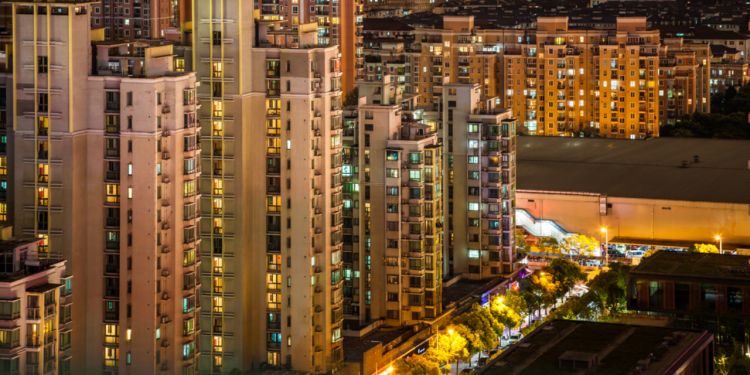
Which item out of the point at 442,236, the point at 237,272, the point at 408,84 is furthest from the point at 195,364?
the point at 408,84

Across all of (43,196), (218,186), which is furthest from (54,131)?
(218,186)

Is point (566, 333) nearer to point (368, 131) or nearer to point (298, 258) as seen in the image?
point (298, 258)

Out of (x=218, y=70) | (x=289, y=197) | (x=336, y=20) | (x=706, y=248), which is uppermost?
(x=336, y=20)

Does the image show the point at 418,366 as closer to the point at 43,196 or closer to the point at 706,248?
the point at 43,196

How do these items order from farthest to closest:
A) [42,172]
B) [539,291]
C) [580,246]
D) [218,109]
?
[580,246] < [539,291] < [218,109] < [42,172]

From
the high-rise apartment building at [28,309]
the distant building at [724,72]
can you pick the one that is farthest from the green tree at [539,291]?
the distant building at [724,72]

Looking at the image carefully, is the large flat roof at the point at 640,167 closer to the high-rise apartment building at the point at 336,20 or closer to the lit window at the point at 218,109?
the high-rise apartment building at the point at 336,20

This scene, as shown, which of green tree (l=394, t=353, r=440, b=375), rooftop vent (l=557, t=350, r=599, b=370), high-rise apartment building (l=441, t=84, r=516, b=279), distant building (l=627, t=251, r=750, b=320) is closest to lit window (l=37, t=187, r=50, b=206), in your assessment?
green tree (l=394, t=353, r=440, b=375)

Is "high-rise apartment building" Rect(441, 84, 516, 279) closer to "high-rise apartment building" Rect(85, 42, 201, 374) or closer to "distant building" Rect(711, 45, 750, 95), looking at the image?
"high-rise apartment building" Rect(85, 42, 201, 374)

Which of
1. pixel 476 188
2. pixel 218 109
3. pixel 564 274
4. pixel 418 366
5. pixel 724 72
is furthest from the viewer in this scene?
pixel 724 72
